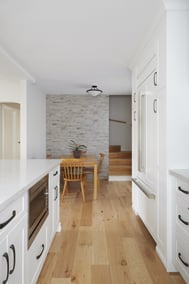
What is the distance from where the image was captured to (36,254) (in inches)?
68.9

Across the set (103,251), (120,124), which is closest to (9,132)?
(120,124)

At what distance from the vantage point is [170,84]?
209 cm

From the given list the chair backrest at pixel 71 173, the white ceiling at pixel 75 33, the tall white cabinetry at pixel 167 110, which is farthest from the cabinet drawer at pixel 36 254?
the chair backrest at pixel 71 173

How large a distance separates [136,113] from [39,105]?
335 cm

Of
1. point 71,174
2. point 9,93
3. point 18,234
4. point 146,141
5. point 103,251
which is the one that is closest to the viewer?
point 18,234

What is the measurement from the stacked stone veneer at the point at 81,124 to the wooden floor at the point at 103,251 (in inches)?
123

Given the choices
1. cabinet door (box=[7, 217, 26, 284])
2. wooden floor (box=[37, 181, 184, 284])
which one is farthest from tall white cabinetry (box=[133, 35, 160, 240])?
cabinet door (box=[7, 217, 26, 284])

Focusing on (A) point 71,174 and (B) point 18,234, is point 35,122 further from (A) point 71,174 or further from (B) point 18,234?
(B) point 18,234

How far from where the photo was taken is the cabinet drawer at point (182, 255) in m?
1.71

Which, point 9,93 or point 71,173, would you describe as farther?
point 9,93

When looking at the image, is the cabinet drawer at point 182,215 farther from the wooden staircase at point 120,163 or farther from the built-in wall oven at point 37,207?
the wooden staircase at point 120,163

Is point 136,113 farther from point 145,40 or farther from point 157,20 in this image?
point 157,20

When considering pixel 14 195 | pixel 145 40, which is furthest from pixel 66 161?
pixel 14 195

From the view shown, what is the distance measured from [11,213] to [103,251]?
1.60 metres
